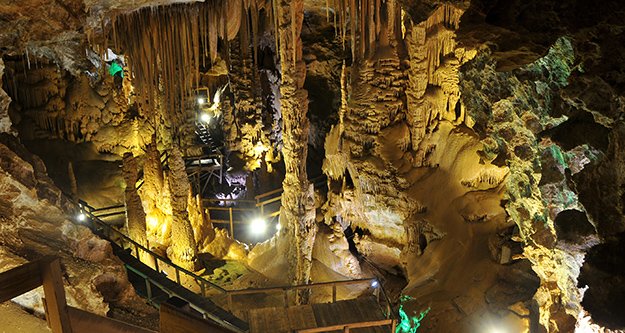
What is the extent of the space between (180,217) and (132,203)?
3.66 ft

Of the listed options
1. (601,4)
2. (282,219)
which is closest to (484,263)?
(282,219)

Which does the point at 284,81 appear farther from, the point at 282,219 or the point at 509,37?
the point at 509,37

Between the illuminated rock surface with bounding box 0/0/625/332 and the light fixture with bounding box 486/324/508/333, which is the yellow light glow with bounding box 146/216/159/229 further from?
the light fixture with bounding box 486/324/508/333

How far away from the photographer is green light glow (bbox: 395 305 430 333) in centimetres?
814

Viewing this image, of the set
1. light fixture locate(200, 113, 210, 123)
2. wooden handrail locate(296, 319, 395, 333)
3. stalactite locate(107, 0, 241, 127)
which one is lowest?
light fixture locate(200, 113, 210, 123)

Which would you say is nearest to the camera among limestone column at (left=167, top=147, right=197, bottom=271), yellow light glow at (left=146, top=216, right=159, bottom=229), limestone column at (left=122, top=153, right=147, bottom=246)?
limestone column at (left=122, top=153, right=147, bottom=246)

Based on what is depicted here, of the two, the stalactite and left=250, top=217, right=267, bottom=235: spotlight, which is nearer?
the stalactite

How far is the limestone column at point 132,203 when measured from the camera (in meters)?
9.76

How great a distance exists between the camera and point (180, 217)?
34.7ft

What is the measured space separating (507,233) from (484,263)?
696mm

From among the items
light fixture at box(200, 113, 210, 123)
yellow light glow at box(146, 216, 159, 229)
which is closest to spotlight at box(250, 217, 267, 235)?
yellow light glow at box(146, 216, 159, 229)

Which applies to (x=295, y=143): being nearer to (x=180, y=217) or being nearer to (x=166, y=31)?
(x=166, y=31)

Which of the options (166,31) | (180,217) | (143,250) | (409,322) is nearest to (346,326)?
(409,322)

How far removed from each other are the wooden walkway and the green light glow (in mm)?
2106
